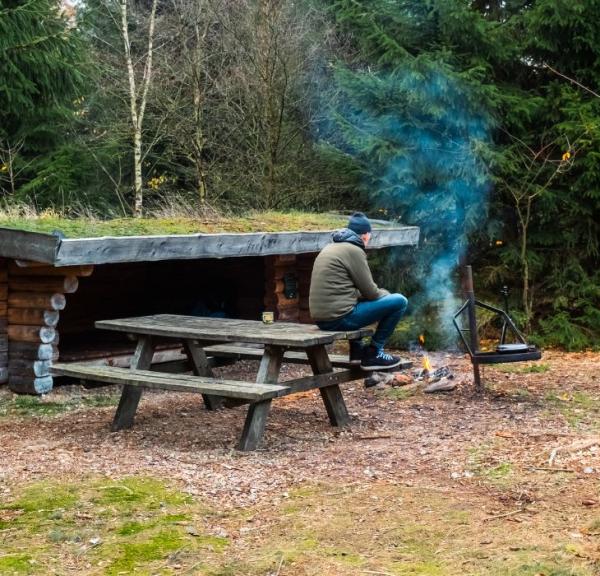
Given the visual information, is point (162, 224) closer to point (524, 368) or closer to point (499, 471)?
point (524, 368)

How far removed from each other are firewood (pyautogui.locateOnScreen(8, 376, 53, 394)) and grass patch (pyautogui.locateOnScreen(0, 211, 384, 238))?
4.83 ft

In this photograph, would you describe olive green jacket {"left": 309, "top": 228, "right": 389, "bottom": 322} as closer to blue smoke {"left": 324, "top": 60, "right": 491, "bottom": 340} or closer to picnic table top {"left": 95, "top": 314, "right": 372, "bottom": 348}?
picnic table top {"left": 95, "top": 314, "right": 372, "bottom": 348}

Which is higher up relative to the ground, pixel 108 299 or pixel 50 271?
pixel 50 271

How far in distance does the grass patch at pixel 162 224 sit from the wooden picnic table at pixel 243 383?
129cm

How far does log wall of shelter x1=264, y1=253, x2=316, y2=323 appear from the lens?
36.4 ft

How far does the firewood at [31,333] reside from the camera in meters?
8.30

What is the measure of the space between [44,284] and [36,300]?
17 cm

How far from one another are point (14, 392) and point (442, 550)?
5.43 m

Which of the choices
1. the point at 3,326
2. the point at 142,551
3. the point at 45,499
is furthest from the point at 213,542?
the point at 3,326

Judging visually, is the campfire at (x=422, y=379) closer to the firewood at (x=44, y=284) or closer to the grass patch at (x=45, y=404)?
the grass patch at (x=45, y=404)

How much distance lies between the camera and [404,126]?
12711 millimetres

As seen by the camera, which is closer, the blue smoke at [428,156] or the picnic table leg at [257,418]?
the picnic table leg at [257,418]

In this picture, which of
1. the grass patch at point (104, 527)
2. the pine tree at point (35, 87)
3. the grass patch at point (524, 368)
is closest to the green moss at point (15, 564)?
the grass patch at point (104, 527)

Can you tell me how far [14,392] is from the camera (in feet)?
27.7
